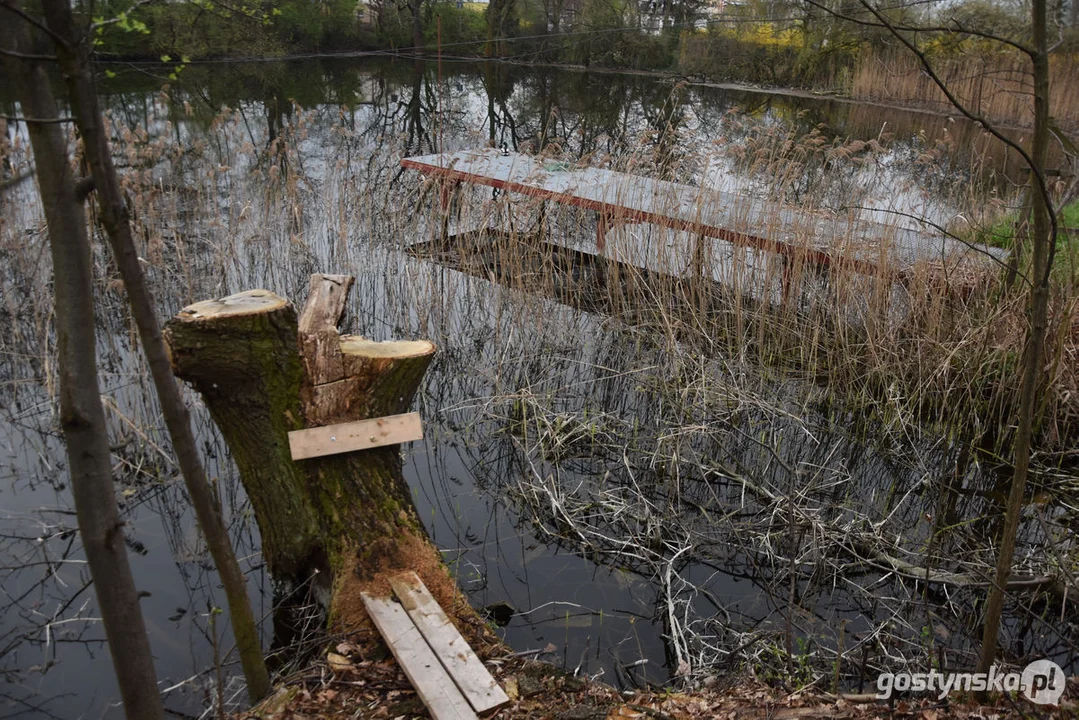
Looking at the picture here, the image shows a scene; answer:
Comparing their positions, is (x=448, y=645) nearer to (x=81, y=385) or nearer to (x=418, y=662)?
(x=418, y=662)

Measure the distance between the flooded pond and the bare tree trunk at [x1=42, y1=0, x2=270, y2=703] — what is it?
7.8 inches

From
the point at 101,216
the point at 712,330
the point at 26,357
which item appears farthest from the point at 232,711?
the point at 712,330

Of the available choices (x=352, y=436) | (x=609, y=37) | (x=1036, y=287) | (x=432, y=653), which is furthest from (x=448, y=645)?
(x=609, y=37)

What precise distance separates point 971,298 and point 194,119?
822cm

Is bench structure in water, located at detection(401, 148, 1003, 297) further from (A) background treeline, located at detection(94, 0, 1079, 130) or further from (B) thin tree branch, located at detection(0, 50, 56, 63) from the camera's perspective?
(A) background treeline, located at detection(94, 0, 1079, 130)

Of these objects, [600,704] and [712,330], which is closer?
[600,704]

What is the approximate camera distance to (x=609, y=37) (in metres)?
20.5

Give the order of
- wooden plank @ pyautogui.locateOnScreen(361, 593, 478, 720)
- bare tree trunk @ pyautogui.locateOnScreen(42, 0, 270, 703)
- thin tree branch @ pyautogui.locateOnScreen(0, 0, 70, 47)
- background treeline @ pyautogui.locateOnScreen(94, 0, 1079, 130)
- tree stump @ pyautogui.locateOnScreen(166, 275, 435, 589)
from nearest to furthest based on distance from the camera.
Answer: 1. thin tree branch @ pyautogui.locateOnScreen(0, 0, 70, 47)
2. bare tree trunk @ pyautogui.locateOnScreen(42, 0, 270, 703)
3. wooden plank @ pyautogui.locateOnScreen(361, 593, 478, 720)
4. tree stump @ pyautogui.locateOnScreen(166, 275, 435, 589)
5. background treeline @ pyautogui.locateOnScreen(94, 0, 1079, 130)

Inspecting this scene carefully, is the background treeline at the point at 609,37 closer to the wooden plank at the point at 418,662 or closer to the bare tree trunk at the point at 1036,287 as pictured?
the bare tree trunk at the point at 1036,287

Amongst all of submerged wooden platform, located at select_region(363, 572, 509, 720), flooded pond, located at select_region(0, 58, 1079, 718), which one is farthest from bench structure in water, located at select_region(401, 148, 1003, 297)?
submerged wooden platform, located at select_region(363, 572, 509, 720)

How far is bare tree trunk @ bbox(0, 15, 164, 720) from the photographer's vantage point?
42.4 inches

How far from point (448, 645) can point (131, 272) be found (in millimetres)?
1274

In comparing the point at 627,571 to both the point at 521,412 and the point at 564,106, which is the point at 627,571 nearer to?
the point at 521,412

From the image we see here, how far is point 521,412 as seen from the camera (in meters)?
3.85
